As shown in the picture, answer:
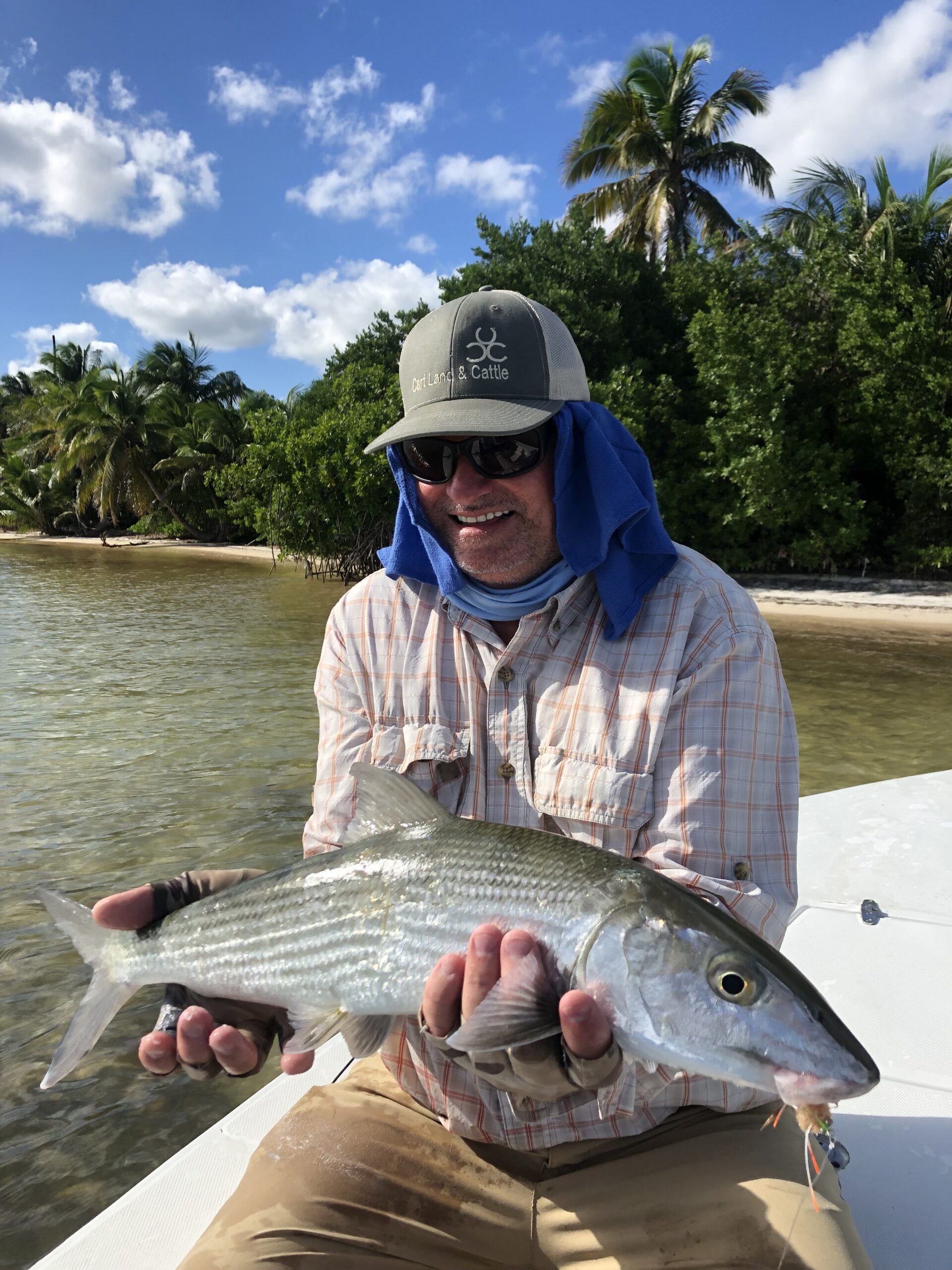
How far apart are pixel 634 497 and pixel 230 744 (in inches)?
352

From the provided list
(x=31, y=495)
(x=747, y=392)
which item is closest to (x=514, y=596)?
(x=747, y=392)

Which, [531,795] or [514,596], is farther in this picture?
[514,596]

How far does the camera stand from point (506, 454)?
264 centimetres

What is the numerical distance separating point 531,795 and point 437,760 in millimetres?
314

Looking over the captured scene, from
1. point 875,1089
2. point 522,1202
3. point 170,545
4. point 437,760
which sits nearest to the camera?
point 522,1202

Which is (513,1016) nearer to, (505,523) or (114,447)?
(505,523)

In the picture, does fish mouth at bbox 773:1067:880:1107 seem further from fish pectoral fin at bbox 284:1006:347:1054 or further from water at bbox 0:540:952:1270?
water at bbox 0:540:952:1270

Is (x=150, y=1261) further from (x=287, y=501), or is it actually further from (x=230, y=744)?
(x=287, y=501)

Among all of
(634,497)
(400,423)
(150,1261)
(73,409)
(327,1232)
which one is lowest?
(150,1261)

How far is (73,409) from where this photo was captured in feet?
173

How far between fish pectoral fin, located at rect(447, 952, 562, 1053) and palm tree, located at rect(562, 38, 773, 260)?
31076 millimetres

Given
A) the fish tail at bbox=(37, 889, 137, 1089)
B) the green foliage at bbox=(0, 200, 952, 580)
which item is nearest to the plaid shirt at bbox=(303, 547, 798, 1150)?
the fish tail at bbox=(37, 889, 137, 1089)

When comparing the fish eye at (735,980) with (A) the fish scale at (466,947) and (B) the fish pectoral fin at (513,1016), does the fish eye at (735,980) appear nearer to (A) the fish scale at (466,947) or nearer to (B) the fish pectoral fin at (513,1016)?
(A) the fish scale at (466,947)

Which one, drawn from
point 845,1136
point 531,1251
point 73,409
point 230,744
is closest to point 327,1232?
point 531,1251
